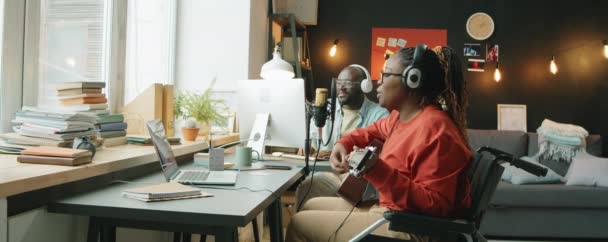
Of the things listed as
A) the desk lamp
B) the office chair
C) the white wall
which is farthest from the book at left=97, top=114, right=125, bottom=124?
the white wall

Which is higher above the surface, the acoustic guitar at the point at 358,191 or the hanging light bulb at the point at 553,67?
the hanging light bulb at the point at 553,67

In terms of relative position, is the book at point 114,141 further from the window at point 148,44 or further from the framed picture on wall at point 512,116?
the framed picture on wall at point 512,116

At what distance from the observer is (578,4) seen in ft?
17.5

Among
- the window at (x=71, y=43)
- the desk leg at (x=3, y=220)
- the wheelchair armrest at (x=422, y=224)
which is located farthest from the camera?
the window at (x=71, y=43)

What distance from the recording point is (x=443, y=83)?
183 centimetres

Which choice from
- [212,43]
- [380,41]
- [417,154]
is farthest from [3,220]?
[380,41]

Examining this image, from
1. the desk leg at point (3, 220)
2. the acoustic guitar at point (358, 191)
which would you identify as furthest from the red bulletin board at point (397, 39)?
the desk leg at point (3, 220)

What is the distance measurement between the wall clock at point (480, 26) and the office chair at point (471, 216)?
3931 millimetres

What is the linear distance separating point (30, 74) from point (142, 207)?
1043 millimetres

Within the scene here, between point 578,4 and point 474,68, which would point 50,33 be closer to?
point 474,68

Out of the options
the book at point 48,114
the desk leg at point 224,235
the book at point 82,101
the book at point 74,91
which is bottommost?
the desk leg at point 224,235

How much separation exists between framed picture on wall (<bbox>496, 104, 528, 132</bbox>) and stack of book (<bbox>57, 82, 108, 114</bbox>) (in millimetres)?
4320

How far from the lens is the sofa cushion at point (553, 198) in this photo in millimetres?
4004

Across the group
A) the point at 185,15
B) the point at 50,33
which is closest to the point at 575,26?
the point at 185,15
